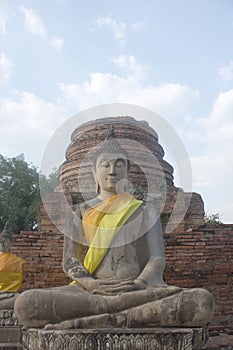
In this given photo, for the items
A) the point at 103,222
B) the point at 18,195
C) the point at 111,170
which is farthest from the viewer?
the point at 18,195

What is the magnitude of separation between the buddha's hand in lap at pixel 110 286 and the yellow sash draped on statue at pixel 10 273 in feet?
8.87

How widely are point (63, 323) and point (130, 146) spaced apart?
2.61 m

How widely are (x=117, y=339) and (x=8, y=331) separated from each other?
2150 millimetres

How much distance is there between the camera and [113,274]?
3719 mm

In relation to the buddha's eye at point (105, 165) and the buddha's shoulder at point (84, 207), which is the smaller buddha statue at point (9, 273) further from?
the buddha's eye at point (105, 165)

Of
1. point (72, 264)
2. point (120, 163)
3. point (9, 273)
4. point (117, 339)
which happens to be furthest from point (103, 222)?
point (9, 273)

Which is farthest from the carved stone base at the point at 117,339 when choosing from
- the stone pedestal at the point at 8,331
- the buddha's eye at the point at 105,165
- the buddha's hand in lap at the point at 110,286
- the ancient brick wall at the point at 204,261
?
the ancient brick wall at the point at 204,261

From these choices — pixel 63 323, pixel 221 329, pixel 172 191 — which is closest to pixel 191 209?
pixel 172 191

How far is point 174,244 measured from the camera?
8406 millimetres

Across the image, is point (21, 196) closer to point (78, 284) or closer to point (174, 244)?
point (174, 244)

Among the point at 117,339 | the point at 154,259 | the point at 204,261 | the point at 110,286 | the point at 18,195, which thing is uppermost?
the point at 18,195

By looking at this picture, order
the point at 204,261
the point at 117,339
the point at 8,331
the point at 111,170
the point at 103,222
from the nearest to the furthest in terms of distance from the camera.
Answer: the point at 117,339
the point at 103,222
the point at 111,170
the point at 8,331
the point at 204,261

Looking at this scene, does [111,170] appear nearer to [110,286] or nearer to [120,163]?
[120,163]

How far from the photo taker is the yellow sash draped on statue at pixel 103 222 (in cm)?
379
